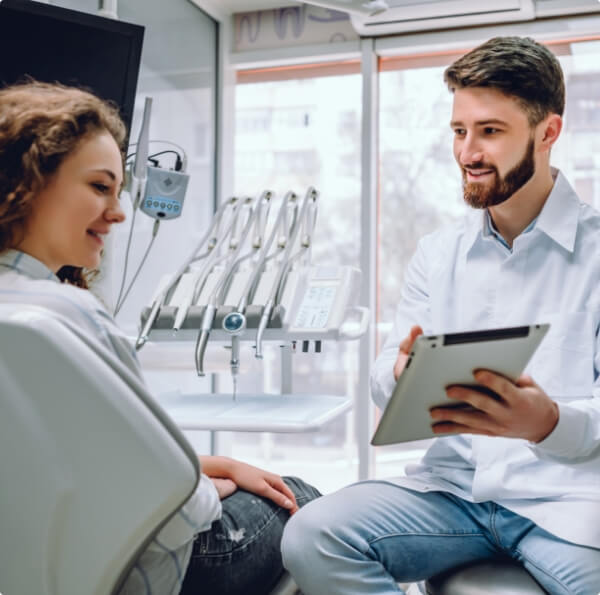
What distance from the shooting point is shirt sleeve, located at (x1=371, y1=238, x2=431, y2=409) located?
1.51 meters

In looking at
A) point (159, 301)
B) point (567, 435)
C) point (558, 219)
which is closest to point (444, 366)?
point (567, 435)

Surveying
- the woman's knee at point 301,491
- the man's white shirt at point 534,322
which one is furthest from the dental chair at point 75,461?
the man's white shirt at point 534,322

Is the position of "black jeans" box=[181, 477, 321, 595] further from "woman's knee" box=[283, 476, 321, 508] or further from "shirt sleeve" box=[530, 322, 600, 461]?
"shirt sleeve" box=[530, 322, 600, 461]

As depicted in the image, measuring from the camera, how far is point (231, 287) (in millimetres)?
1873

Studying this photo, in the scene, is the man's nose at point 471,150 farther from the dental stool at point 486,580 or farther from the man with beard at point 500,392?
the dental stool at point 486,580

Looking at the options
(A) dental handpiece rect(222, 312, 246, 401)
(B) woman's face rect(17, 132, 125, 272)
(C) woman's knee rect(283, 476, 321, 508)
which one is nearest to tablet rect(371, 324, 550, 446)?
(C) woman's knee rect(283, 476, 321, 508)

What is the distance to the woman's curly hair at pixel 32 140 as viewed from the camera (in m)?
0.98

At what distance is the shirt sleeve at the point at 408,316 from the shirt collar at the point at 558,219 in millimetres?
136

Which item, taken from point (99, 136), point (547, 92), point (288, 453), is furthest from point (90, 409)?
point (288, 453)

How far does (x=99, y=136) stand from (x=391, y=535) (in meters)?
0.84

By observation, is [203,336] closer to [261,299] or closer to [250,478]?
[261,299]

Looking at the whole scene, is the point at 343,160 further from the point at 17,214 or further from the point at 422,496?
the point at 17,214

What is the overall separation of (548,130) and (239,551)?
1.16 m

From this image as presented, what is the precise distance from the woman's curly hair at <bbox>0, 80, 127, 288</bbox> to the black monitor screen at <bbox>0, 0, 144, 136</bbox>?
2.58 ft
